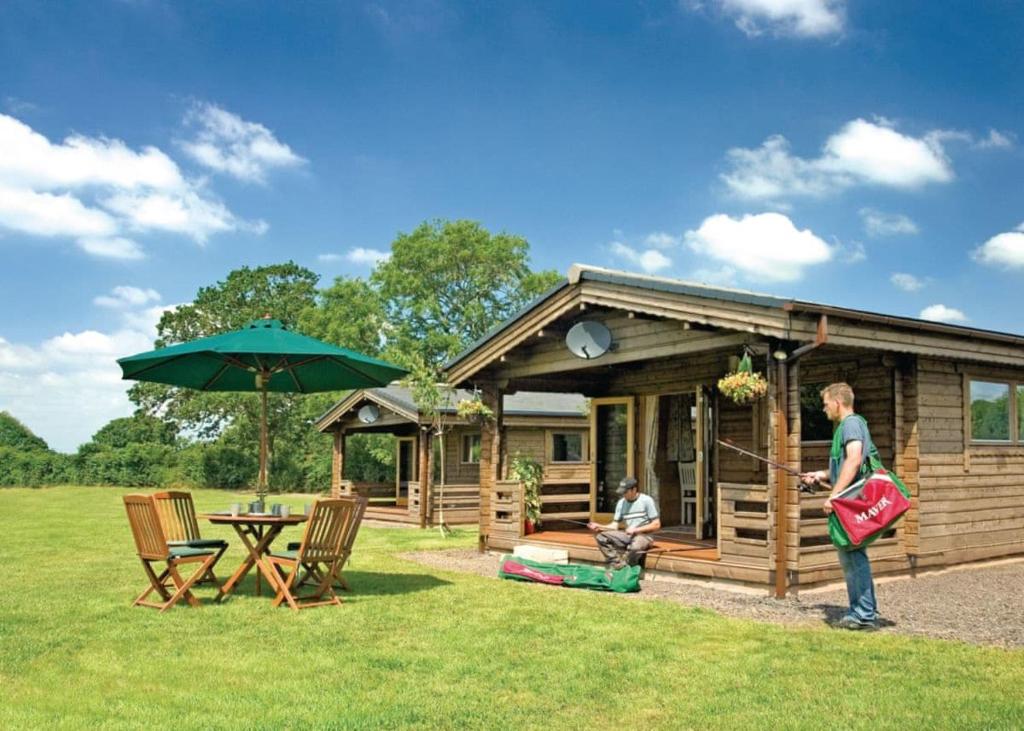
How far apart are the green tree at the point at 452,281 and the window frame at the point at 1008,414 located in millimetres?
29531

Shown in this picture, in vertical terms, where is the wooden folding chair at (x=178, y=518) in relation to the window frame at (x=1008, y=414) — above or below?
below

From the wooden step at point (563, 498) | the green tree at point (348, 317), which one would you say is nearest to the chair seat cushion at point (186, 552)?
the wooden step at point (563, 498)

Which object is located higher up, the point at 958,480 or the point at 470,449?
the point at 470,449

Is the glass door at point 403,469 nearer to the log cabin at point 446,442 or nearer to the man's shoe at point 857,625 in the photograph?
the log cabin at point 446,442

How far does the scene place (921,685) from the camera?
526cm

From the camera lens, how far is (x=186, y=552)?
8070 millimetres

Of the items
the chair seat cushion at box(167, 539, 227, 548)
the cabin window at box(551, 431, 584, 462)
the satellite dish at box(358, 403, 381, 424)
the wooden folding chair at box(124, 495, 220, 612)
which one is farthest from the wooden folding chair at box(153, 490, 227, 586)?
the cabin window at box(551, 431, 584, 462)

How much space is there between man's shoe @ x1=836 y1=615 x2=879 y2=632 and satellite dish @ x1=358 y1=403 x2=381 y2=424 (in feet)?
48.4

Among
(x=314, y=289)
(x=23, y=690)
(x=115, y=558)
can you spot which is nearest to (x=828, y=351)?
(x=23, y=690)

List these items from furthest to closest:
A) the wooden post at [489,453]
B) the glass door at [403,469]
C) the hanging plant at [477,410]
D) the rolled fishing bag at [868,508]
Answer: the glass door at [403,469], the hanging plant at [477,410], the wooden post at [489,453], the rolled fishing bag at [868,508]

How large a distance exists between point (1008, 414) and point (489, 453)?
7037 mm

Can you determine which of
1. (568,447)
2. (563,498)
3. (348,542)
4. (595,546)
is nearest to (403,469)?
(568,447)

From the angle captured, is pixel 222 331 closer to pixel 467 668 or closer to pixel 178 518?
pixel 178 518

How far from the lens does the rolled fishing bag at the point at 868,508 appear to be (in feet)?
21.9
